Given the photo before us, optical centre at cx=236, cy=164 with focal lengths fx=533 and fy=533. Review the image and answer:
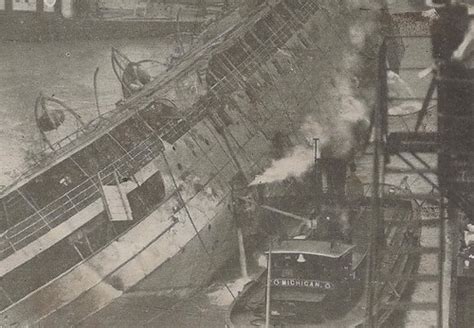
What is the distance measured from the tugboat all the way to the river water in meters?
2.18

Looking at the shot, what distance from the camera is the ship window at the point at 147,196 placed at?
495 cm

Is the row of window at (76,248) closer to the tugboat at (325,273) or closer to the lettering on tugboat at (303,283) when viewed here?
the tugboat at (325,273)

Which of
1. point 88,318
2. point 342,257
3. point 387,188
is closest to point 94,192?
point 88,318

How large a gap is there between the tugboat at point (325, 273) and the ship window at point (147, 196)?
3.82 ft

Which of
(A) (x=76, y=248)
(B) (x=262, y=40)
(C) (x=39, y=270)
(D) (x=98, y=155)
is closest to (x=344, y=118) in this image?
(B) (x=262, y=40)

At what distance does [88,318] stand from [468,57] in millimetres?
4272

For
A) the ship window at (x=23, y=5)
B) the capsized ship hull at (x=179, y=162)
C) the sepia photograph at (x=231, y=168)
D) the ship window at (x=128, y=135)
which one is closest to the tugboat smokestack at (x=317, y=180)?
the sepia photograph at (x=231, y=168)

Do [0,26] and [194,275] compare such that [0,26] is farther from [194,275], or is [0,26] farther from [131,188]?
[194,275]

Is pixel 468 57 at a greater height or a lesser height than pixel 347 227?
greater

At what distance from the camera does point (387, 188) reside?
5191 millimetres

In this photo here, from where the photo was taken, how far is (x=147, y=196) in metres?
5.02

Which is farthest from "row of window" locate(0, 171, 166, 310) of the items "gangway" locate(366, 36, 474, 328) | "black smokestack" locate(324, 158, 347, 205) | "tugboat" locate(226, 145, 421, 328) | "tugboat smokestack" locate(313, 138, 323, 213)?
"gangway" locate(366, 36, 474, 328)

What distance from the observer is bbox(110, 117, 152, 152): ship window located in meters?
5.18

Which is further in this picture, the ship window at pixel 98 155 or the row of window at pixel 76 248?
the ship window at pixel 98 155
